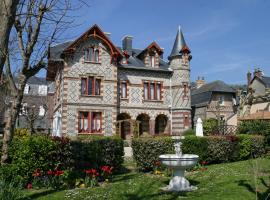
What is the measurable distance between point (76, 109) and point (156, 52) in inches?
399

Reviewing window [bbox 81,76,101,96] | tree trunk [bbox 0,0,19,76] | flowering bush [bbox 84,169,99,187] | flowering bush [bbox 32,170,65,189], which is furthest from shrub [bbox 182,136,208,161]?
window [bbox 81,76,101,96]

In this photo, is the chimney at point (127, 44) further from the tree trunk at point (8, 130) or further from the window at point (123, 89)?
the tree trunk at point (8, 130)

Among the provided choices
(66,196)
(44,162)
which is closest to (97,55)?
(44,162)

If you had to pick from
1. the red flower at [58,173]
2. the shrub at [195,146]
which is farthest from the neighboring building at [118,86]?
the red flower at [58,173]

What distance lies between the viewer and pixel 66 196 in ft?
29.6

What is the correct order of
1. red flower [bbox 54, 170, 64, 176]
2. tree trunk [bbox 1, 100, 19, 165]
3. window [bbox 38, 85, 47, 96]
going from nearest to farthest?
tree trunk [bbox 1, 100, 19, 165], red flower [bbox 54, 170, 64, 176], window [bbox 38, 85, 47, 96]

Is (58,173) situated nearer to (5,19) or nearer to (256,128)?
(5,19)

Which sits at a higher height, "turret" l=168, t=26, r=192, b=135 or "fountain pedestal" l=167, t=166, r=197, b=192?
"turret" l=168, t=26, r=192, b=135

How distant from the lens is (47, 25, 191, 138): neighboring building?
88.1ft

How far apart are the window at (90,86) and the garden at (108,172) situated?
45.5 ft

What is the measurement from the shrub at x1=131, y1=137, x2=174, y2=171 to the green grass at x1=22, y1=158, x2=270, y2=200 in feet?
3.56

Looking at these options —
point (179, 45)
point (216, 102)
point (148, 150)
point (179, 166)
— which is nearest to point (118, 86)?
point (179, 45)

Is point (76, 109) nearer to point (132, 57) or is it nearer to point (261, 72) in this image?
point (132, 57)

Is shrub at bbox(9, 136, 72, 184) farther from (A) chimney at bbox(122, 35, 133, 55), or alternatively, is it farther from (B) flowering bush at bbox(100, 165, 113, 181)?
(A) chimney at bbox(122, 35, 133, 55)
